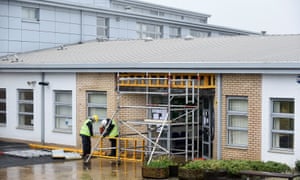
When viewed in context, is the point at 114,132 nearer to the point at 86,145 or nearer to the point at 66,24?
the point at 86,145

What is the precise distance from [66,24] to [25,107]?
734 centimetres

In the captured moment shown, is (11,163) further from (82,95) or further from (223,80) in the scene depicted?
(223,80)

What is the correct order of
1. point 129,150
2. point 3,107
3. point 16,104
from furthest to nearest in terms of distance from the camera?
point 3,107, point 16,104, point 129,150

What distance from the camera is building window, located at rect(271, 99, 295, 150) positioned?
20766mm

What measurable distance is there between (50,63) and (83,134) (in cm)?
467

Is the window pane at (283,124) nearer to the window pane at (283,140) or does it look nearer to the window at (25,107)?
the window pane at (283,140)

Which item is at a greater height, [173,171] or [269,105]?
[269,105]

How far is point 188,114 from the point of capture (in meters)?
23.9

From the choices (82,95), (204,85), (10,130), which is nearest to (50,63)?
(82,95)

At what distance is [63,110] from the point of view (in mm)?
27938

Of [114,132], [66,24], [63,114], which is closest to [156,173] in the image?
[114,132]

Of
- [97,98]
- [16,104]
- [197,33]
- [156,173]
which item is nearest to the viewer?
[156,173]

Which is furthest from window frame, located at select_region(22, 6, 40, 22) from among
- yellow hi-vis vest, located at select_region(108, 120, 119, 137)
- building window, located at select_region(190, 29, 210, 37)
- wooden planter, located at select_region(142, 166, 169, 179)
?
wooden planter, located at select_region(142, 166, 169, 179)

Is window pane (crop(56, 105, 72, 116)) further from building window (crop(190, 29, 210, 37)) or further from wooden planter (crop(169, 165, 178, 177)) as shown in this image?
building window (crop(190, 29, 210, 37))
